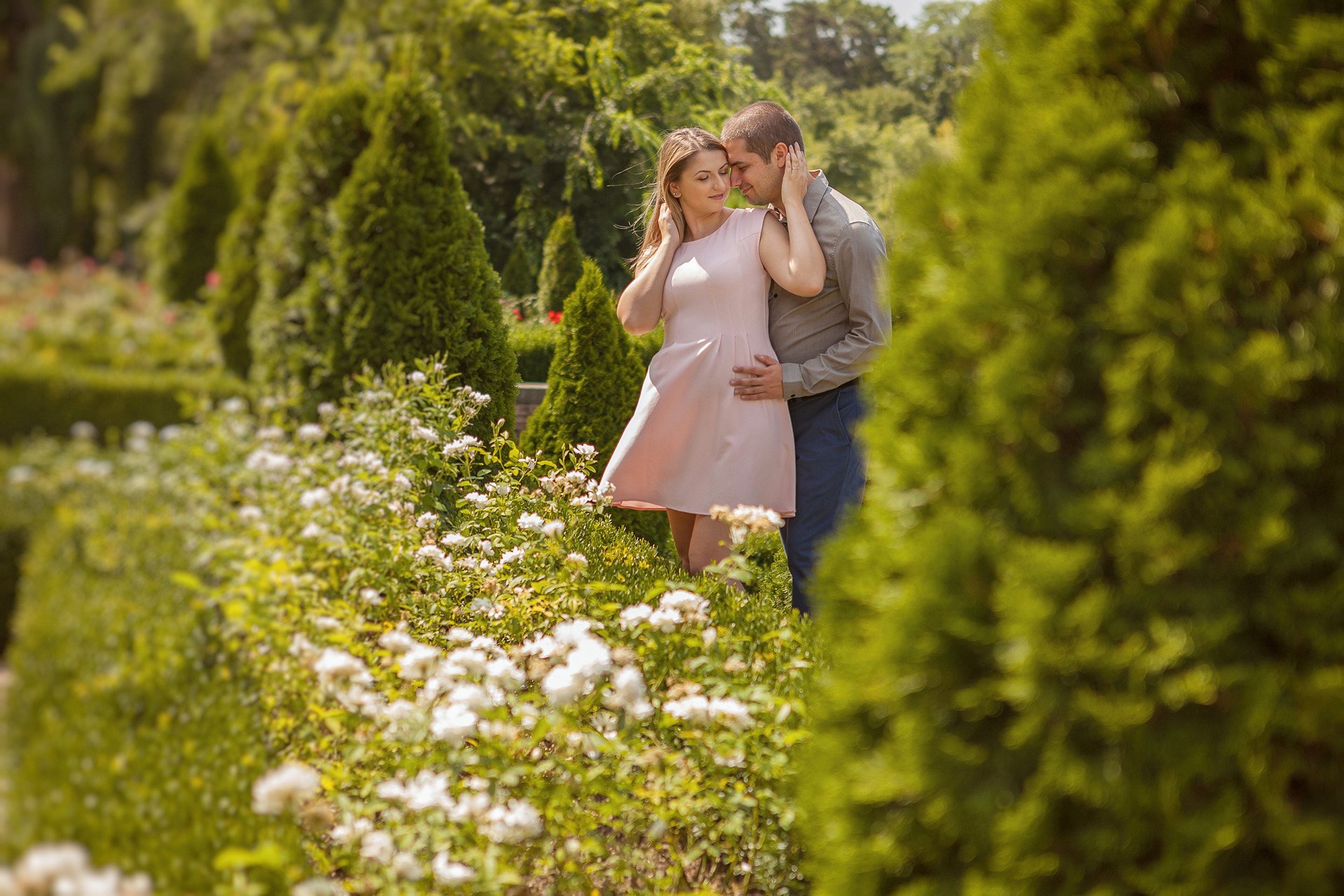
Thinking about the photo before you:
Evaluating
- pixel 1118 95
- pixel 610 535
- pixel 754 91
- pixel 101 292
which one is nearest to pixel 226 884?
pixel 101 292

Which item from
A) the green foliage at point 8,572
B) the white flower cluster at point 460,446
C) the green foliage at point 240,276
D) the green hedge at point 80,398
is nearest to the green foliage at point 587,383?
the green foliage at point 240,276

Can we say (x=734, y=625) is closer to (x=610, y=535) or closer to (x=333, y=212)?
(x=610, y=535)

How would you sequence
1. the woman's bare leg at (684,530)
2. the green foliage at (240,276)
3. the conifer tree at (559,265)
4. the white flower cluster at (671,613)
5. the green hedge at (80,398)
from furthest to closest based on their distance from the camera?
the conifer tree at (559,265), the green foliage at (240,276), the woman's bare leg at (684,530), the white flower cluster at (671,613), the green hedge at (80,398)

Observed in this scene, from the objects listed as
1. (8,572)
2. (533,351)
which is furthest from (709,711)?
(533,351)

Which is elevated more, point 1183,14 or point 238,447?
point 1183,14

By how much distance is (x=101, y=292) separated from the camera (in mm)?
2473

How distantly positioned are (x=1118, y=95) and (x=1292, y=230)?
0.34 metres

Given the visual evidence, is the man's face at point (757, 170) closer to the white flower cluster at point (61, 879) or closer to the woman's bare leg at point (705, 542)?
the woman's bare leg at point (705, 542)

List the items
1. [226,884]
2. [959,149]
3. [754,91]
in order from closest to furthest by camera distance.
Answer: [959,149], [226,884], [754,91]

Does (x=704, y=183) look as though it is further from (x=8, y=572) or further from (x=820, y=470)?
(x=8, y=572)

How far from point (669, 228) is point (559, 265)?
1162 centimetres

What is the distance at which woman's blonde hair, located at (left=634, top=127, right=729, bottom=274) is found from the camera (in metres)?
3.57

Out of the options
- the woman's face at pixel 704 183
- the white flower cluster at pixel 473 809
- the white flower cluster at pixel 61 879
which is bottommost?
the white flower cluster at pixel 473 809

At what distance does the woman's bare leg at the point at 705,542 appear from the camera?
3699 mm
